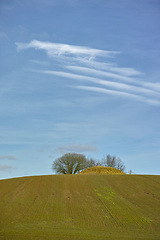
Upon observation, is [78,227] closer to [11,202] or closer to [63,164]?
[11,202]

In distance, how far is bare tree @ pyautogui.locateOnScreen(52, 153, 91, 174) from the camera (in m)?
51.3

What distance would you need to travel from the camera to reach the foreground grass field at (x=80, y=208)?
16.7 meters

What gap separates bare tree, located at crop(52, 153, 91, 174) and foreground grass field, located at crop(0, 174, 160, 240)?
21.3 metres

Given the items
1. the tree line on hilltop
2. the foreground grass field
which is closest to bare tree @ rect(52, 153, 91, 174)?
the tree line on hilltop

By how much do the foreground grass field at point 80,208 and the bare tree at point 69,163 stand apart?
2130 cm

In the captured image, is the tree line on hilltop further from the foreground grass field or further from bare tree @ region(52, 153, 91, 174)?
the foreground grass field

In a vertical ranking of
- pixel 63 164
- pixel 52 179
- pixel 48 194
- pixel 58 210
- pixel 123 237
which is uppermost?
pixel 63 164

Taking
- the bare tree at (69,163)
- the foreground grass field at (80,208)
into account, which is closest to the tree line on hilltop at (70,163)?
the bare tree at (69,163)

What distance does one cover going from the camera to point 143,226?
1805cm

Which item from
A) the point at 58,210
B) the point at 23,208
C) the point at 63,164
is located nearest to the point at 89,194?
the point at 58,210

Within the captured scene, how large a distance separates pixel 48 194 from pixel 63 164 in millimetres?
28216

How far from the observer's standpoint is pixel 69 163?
5169 centimetres

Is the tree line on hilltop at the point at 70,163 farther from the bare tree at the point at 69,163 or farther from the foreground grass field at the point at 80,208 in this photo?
the foreground grass field at the point at 80,208

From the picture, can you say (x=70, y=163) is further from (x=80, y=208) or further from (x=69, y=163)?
(x=80, y=208)
